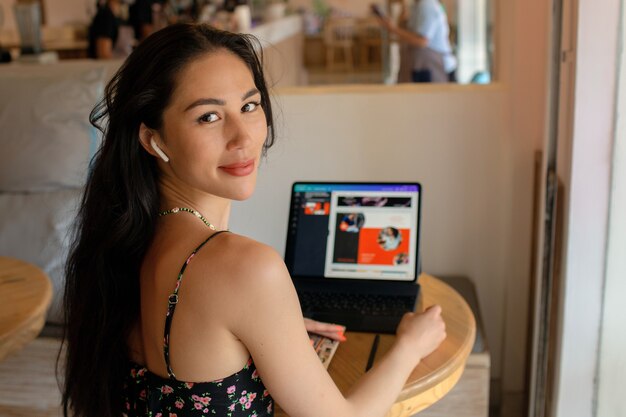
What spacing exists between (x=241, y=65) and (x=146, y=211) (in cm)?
25

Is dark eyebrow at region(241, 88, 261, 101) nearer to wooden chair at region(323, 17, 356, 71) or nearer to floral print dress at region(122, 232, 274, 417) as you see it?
floral print dress at region(122, 232, 274, 417)

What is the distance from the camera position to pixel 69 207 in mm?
2402

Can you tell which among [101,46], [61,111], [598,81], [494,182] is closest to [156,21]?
[101,46]

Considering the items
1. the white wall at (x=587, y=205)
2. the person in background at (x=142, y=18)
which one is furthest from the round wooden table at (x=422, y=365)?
the person in background at (x=142, y=18)

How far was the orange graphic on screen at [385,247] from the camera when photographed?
5.64ft

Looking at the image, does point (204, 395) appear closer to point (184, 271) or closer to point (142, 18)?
point (184, 271)

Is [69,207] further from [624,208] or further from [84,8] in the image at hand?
[84,8]

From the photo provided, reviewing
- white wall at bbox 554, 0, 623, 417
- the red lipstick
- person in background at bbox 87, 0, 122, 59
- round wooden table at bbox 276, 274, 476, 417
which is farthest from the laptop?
person in background at bbox 87, 0, 122, 59

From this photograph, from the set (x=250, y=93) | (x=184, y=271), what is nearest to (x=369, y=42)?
(x=250, y=93)

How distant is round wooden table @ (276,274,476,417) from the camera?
1270 millimetres

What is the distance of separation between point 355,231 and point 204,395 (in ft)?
2.69

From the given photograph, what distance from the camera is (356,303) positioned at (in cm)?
160

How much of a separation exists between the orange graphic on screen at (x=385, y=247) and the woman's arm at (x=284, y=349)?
61 cm

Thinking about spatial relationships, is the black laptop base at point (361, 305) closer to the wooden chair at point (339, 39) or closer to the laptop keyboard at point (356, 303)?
the laptop keyboard at point (356, 303)
